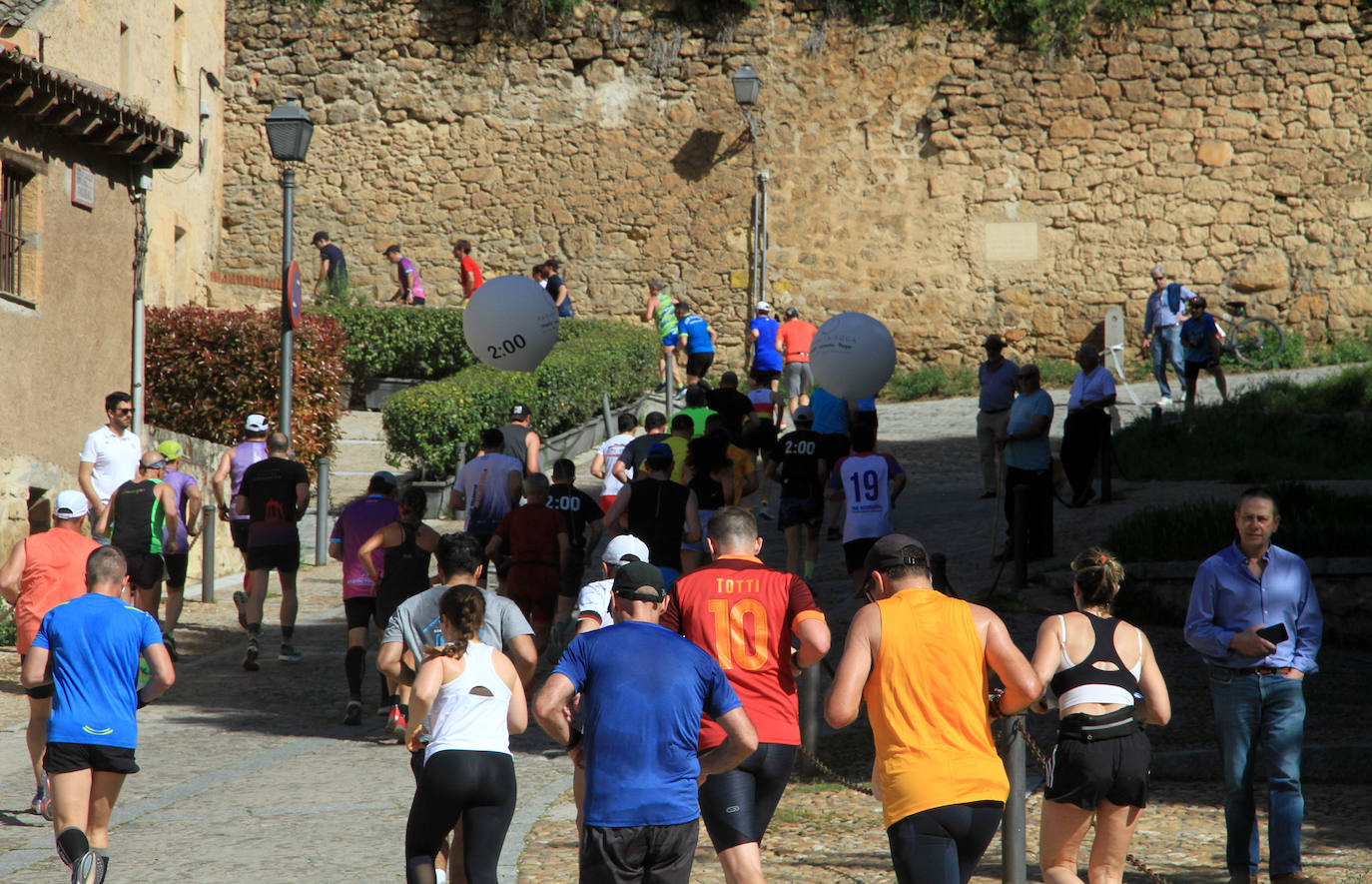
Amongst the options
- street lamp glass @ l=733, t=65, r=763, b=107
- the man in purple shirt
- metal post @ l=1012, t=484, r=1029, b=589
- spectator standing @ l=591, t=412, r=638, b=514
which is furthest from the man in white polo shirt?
street lamp glass @ l=733, t=65, r=763, b=107

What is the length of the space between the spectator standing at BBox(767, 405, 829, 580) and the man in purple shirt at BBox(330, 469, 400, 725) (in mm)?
3068

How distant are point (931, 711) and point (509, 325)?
23.4 ft

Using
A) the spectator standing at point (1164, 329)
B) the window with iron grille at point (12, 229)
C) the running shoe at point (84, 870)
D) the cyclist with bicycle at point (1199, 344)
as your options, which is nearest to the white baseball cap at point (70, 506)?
the running shoe at point (84, 870)

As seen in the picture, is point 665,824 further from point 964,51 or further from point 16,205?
point 964,51

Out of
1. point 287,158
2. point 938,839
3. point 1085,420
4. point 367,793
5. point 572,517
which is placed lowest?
point 367,793

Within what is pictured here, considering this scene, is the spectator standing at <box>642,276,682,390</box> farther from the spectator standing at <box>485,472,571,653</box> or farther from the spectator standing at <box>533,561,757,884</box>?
the spectator standing at <box>533,561,757,884</box>

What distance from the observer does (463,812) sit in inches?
179

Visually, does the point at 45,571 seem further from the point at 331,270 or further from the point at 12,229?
the point at 331,270

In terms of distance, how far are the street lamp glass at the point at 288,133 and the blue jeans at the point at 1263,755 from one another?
31.4 feet

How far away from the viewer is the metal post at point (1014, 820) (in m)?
4.98

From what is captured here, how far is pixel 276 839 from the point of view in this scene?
231 inches

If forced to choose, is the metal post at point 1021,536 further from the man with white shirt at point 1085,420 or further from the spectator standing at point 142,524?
the spectator standing at point 142,524

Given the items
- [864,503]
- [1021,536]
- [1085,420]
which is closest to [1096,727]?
[864,503]

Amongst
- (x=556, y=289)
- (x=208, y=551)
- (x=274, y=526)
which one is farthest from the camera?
(x=556, y=289)
